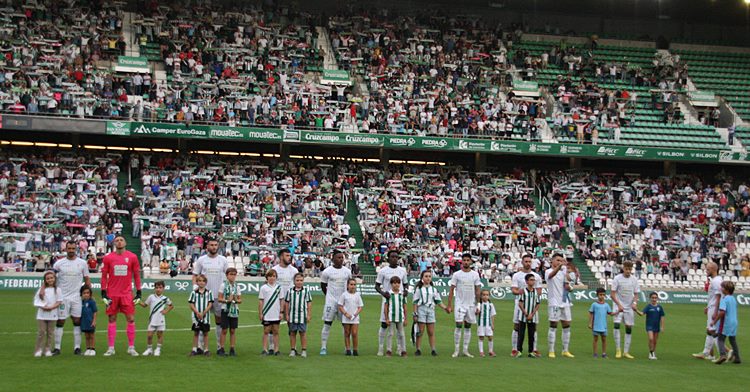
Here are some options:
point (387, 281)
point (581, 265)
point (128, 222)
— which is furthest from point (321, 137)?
point (387, 281)

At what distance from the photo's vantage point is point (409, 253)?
4259 centimetres

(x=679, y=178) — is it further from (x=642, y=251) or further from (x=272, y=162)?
(x=272, y=162)

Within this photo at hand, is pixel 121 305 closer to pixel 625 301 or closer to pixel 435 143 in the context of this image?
pixel 625 301

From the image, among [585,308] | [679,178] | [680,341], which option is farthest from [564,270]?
[679,178]

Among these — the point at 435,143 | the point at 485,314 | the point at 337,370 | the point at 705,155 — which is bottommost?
the point at 337,370

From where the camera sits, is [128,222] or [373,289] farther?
[128,222]

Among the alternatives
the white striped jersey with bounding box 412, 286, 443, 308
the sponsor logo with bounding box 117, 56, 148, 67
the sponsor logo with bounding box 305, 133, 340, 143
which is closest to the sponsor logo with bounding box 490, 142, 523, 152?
the sponsor logo with bounding box 305, 133, 340, 143

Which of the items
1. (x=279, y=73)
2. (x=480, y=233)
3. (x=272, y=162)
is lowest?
(x=480, y=233)

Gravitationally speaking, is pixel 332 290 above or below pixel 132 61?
below

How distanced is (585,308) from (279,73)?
72.3 ft

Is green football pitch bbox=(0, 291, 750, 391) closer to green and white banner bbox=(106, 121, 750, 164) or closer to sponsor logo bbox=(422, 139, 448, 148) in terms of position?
green and white banner bbox=(106, 121, 750, 164)

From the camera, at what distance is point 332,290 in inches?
749

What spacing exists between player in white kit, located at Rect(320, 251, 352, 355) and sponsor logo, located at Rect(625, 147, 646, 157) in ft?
116

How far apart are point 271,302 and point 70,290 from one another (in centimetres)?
382
